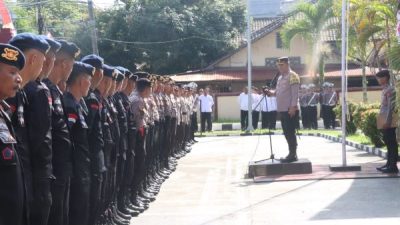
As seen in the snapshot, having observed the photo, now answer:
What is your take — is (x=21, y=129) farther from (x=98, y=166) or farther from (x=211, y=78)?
(x=211, y=78)

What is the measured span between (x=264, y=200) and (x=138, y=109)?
2.19 meters

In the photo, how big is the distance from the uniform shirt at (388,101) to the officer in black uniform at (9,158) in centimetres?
794

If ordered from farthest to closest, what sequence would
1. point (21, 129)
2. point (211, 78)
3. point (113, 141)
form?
point (211, 78), point (113, 141), point (21, 129)

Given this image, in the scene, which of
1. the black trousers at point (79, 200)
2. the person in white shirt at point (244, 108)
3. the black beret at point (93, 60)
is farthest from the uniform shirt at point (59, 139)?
the person in white shirt at point (244, 108)

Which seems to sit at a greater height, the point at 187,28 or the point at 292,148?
the point at 187,28

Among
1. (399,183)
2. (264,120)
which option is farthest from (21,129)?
(264,120)

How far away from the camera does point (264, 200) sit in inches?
354

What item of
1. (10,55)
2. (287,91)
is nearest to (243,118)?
(287,91)

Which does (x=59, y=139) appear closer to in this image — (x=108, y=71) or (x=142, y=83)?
(x=108, y=71)

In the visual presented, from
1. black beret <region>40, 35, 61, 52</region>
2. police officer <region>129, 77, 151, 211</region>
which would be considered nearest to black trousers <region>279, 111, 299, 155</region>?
police officer <region>129, 77, 151, 211</region>

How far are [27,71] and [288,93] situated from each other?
25.3 ft

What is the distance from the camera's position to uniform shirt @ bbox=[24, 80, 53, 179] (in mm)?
4070

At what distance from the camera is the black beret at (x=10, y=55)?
11.8 ft

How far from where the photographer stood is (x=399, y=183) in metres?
9.84
